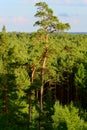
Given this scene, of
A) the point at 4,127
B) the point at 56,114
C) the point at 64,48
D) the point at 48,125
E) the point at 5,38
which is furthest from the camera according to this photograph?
the point at 5,38

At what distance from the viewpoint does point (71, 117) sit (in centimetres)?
3384

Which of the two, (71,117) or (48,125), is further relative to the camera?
(48,125)

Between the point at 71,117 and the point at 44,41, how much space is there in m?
7.25

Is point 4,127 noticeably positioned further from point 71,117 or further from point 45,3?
point 45,3

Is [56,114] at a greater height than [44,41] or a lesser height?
lesser

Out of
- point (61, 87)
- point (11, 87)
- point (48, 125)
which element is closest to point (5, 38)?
point (61, 87)

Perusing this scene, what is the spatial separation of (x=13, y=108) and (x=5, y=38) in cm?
2562

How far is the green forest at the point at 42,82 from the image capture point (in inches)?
1226

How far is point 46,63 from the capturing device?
106 feet

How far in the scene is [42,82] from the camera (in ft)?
105

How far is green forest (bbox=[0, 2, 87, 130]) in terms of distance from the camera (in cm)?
3114

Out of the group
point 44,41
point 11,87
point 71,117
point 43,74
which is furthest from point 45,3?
point 11,87

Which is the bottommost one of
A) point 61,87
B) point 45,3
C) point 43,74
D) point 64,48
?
point 61,87

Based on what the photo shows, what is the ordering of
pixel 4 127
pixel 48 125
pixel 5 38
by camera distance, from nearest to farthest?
pixel 48 125 → pixel 4 127 → pixel 5 38
